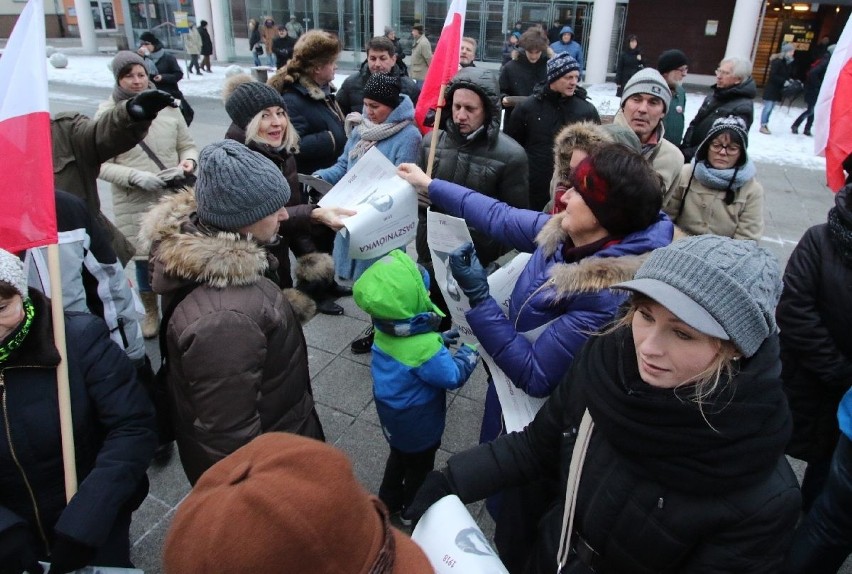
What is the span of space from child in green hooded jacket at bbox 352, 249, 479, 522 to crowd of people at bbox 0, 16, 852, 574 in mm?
12

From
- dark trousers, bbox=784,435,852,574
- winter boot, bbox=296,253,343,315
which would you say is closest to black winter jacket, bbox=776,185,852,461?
dark trousers, bbox=784,435,852,574

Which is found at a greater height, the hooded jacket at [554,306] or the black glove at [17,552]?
the hooded jacket at [554,306]

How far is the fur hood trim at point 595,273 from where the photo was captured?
6.03 feet

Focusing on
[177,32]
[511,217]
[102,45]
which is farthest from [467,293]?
[102,45]

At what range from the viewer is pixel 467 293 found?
84.1 inches

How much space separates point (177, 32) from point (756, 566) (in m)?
28.5

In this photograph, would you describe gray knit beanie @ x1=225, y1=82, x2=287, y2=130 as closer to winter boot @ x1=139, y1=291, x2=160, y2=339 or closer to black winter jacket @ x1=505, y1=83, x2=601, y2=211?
winter boot @ x1=139, y1=291, x2=160, y2=339

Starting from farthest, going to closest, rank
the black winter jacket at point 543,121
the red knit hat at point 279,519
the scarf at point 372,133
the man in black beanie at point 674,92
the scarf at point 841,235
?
the man in black beanie at point 674,92, the black winter jacket at point 543,121, the scarf at point 372,133, the scarf at point 841,235, the red knit hat at point 279,519

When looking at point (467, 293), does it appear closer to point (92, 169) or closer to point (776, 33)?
point (92, 169)

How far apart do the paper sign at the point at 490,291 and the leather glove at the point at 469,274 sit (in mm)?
90

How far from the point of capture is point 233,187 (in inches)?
72.2

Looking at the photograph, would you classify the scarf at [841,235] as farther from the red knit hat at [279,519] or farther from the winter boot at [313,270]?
the winter boot at [313,270]

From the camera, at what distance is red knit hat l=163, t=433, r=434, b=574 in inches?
33.7

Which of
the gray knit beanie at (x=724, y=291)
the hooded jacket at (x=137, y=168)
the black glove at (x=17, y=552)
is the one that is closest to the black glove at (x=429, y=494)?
the gray knit beanie at (x=724, y=291)
